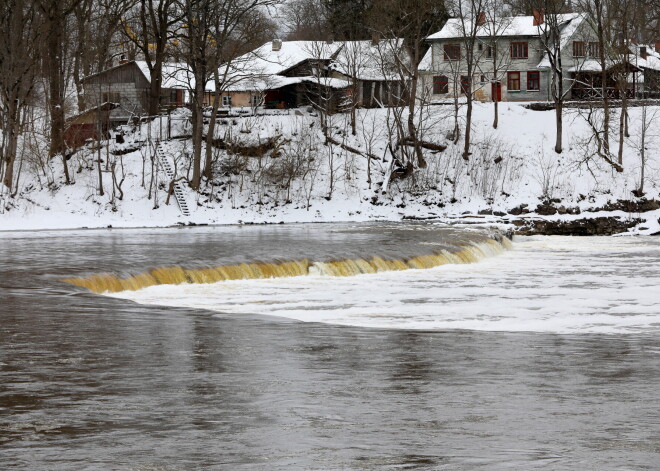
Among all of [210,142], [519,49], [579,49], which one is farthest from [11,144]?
[579,49]

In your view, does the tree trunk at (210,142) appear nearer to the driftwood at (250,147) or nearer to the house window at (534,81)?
the driftwood at (250,147)

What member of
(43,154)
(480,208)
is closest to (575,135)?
(480,208)

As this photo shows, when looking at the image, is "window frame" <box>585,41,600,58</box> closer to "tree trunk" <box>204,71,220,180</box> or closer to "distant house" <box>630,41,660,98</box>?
"distant house" <box>630,41,660,98</box>

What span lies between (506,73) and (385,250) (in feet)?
156

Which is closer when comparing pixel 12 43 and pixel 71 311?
pixel 71 311

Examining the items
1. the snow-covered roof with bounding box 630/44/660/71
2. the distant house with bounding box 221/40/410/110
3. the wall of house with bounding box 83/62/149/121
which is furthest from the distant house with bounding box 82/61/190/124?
the snow-covered roof with bounding box 630/44/660/71

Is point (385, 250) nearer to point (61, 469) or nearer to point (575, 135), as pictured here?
point (61, 469)

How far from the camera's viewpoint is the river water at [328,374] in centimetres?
1116

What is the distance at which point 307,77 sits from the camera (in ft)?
256

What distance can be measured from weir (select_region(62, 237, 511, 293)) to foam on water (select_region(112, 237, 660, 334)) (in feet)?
1.60

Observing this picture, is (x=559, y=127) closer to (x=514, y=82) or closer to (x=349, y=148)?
(x=349, y=148)

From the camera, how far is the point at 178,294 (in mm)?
26078

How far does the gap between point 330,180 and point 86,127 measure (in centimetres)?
1724

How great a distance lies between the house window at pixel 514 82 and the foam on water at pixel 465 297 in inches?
1811
